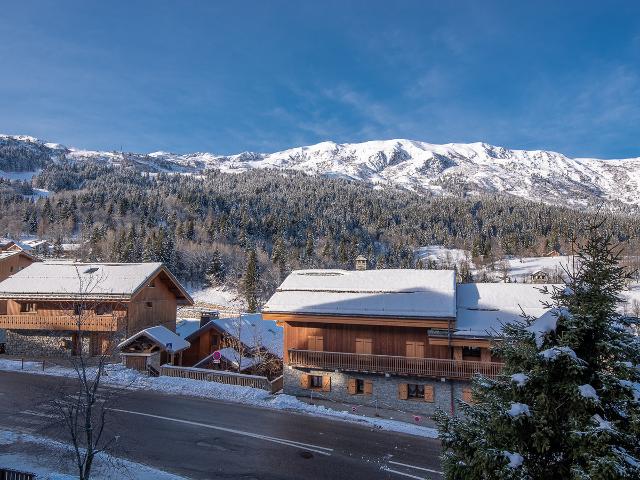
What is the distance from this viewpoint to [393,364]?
1072 inches

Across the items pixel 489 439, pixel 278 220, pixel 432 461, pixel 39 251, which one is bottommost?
pixel 432 461

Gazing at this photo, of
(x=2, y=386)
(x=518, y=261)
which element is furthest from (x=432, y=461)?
(x=518, y=261)

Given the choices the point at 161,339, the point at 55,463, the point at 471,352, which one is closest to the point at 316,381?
the point at 471,352

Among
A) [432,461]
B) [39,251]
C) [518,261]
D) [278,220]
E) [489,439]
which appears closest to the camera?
[489,439]

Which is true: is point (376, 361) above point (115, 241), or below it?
below

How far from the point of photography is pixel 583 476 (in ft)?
20.1

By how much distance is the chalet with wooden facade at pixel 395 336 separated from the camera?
2641 centimetres

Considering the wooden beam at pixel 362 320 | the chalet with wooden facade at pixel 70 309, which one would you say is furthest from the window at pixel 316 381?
the chalet with wooden facade at pixel 70 309

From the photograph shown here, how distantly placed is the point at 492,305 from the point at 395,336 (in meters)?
6.63

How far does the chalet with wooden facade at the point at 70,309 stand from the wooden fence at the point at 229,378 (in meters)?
8.65

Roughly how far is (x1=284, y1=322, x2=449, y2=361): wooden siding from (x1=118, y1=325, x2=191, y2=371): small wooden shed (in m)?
9.92

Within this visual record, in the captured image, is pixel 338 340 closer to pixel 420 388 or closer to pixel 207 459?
pixel 420 388

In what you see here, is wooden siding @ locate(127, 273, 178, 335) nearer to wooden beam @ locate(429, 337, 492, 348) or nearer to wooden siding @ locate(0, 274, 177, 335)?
wooden siding @ locate(0, 274, 177, 335)

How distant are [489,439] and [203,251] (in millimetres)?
122556
